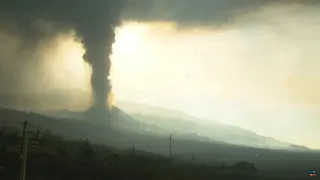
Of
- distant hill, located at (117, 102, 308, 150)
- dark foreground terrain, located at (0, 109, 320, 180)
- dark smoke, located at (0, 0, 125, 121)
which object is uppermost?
dark smoke, located at (0, 0, 125, 121)

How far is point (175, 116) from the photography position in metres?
2.94

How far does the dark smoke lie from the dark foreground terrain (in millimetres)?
238

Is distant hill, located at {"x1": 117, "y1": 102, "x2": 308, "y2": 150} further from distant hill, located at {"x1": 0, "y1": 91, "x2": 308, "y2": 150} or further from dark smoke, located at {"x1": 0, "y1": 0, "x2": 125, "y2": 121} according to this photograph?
dark smoke, located at {"x1": 0, "y1": 0, "x2": 125, "y2": 121}

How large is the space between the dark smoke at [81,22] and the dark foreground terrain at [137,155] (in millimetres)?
238

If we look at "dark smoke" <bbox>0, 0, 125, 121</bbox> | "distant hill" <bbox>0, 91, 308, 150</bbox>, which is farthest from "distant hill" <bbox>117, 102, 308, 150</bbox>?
"dark smoke" <bbox>0, 0, 125, 121</bbox>

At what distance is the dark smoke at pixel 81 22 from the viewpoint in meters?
2.95

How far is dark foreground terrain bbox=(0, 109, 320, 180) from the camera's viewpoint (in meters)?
2.86

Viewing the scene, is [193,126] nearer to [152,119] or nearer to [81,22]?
[152,119]

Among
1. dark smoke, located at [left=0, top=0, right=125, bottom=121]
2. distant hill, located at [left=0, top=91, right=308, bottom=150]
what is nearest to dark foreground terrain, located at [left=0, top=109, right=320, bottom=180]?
distant hill, located at [left=0, top=91, right=308, bottom=150]

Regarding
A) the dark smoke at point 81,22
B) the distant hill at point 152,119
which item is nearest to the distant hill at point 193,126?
the distant hill at point 152,119

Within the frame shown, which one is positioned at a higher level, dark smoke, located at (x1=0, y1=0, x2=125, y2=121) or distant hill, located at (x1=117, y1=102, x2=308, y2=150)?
dark smoke, located at (x1=0, y1=0, x2=125, y2=121)

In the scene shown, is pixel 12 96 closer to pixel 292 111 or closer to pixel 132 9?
pixel 132 9

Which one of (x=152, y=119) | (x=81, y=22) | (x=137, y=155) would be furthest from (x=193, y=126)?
(x=81, y=22)

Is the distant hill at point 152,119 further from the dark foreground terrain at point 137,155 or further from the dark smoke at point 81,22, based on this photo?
the dark smoke at point 81,22
